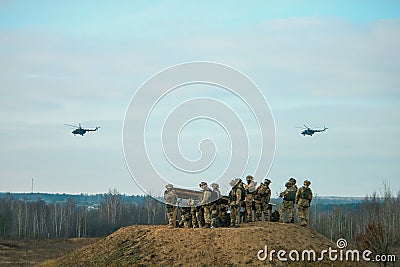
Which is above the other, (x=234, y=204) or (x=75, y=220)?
(x=234, y=204)

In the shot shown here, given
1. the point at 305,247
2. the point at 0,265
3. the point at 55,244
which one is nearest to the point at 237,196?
the point at 305,247

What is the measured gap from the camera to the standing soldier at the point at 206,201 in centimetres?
2688

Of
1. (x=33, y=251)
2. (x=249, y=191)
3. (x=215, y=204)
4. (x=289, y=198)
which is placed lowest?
(x=33, y=251)

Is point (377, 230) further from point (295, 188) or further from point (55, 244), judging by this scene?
point (55, 244)

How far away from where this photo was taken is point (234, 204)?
89.9 ft

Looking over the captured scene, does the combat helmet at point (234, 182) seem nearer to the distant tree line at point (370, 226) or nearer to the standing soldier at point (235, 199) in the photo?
the standing soldier at point (235, 199)

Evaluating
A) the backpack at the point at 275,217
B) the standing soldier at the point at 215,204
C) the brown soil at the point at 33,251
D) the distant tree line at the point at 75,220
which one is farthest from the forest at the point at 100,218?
the standing soldier at the point at 215,204

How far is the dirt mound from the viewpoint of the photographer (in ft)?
81.0

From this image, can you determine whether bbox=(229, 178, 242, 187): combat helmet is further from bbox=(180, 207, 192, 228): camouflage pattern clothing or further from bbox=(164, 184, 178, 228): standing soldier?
bbox=(164, 184, 178, 228): standing soldier

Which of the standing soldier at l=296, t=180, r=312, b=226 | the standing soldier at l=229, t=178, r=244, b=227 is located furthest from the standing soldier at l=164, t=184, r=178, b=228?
the standing soldier at l=296, t=180, r=312, b=226

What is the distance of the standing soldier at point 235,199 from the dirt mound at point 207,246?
46cm

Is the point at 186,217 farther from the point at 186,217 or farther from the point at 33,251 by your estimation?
the point at 33,251

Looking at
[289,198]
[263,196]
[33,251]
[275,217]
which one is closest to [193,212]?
[263,196]

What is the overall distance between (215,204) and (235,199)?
960 millimetres
